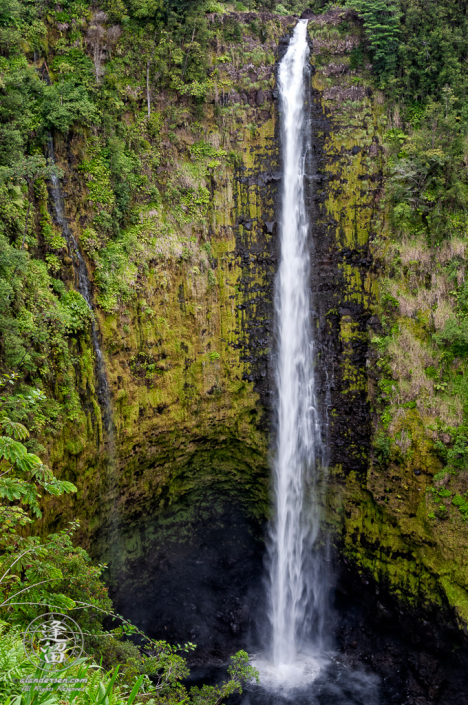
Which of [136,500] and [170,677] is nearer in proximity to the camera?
[170,677]

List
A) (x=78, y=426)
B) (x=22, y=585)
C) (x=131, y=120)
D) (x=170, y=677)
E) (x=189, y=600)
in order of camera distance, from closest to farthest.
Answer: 1. (x=22, y=585)
2. (x=170, y=677)
3. (x=78, y=426)
4. (x=131, y=120)
5. (x=189, y=600)

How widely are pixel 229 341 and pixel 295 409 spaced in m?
3.10

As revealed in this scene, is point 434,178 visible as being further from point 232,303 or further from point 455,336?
point 232,303

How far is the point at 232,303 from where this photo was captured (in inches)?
575

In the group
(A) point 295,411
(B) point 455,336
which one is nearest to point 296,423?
(A) point 295,411

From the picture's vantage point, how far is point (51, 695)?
128 inches

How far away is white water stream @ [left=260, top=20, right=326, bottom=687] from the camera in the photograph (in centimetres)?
1421

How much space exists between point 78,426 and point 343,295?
889 cm

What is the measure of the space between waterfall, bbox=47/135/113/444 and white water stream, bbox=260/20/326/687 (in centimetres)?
566

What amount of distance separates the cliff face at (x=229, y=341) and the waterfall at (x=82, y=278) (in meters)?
0.23

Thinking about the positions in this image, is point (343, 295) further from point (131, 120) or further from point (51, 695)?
point (51, 695)

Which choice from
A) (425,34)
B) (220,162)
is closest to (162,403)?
(220,162)

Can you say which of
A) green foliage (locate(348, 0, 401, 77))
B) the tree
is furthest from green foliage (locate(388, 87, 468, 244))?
the tree

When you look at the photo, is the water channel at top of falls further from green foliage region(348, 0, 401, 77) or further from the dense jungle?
green foliage region(348, 0, 401, 77)
